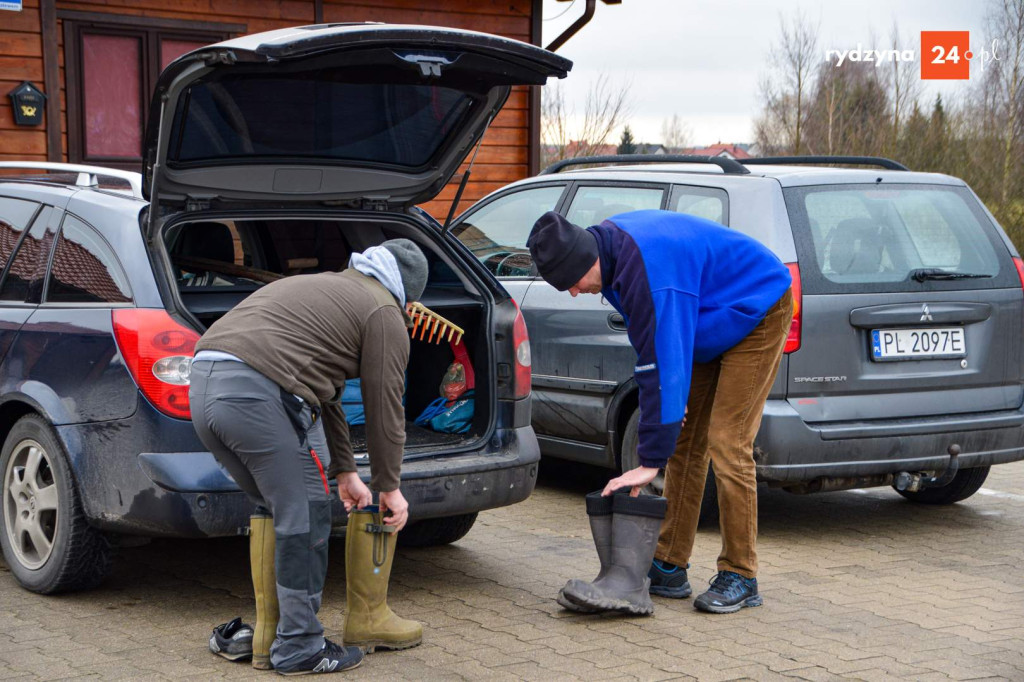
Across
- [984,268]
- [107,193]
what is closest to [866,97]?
[984,268]

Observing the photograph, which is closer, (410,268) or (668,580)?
(410,268)

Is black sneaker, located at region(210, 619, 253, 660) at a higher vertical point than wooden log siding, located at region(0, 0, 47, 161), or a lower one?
lower

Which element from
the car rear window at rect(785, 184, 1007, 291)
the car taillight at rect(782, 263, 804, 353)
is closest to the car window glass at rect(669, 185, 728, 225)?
the car rear window at rect(785, 184, 1007, 291)

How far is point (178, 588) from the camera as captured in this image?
5.06 m

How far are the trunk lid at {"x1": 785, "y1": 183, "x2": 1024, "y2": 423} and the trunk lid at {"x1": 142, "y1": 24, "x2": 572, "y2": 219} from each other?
1.67m

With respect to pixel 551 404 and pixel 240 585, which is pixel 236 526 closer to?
pixel 240 585

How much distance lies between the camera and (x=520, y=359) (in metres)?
5.21

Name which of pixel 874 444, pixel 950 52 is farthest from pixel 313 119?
pixel 950 52

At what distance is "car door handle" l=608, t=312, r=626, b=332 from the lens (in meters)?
6.23

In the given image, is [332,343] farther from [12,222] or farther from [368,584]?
[12,222]

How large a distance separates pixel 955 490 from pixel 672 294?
309 cm

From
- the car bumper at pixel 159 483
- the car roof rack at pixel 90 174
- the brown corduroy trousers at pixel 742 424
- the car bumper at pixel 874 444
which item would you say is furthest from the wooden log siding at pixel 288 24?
the brown corduroy trousers at pixel 742 424

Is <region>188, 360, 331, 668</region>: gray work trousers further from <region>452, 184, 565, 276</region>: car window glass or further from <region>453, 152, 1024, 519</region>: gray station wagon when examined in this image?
<region>452, 184, 565, 276</region>: car window glass

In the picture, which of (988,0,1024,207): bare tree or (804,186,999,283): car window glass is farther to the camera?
(988,0,1024,207): bare tree
